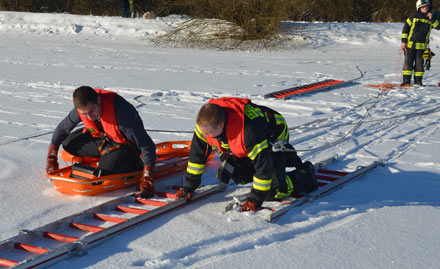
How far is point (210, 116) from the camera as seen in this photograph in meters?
3.66

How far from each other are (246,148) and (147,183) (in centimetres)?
112

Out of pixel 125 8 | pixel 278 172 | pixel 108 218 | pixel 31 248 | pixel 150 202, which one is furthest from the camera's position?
pixel 125 8

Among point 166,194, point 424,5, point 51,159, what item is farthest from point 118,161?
point 424,5

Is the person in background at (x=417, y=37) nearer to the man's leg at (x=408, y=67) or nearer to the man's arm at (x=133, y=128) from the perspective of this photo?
the man's leg at (x=408, y=67)

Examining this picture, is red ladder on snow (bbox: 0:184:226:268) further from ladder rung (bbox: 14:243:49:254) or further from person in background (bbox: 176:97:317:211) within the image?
person in background (bbox: 176:97:317:211)

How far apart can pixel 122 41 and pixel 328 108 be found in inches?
410

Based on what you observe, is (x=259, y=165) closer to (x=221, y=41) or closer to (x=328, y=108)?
(x=328, y=108)

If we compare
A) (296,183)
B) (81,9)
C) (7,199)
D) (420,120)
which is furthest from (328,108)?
(81,9)

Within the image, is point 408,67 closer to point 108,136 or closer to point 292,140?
point 292,140

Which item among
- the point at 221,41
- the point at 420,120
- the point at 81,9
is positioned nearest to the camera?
the point at 420,120

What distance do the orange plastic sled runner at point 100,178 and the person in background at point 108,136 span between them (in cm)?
8

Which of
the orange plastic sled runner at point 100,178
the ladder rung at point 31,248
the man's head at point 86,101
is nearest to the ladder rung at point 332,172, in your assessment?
the orange plastic sled runner at point 100,178

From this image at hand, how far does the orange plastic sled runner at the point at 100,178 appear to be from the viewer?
4.62 meters

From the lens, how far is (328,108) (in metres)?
8.51
